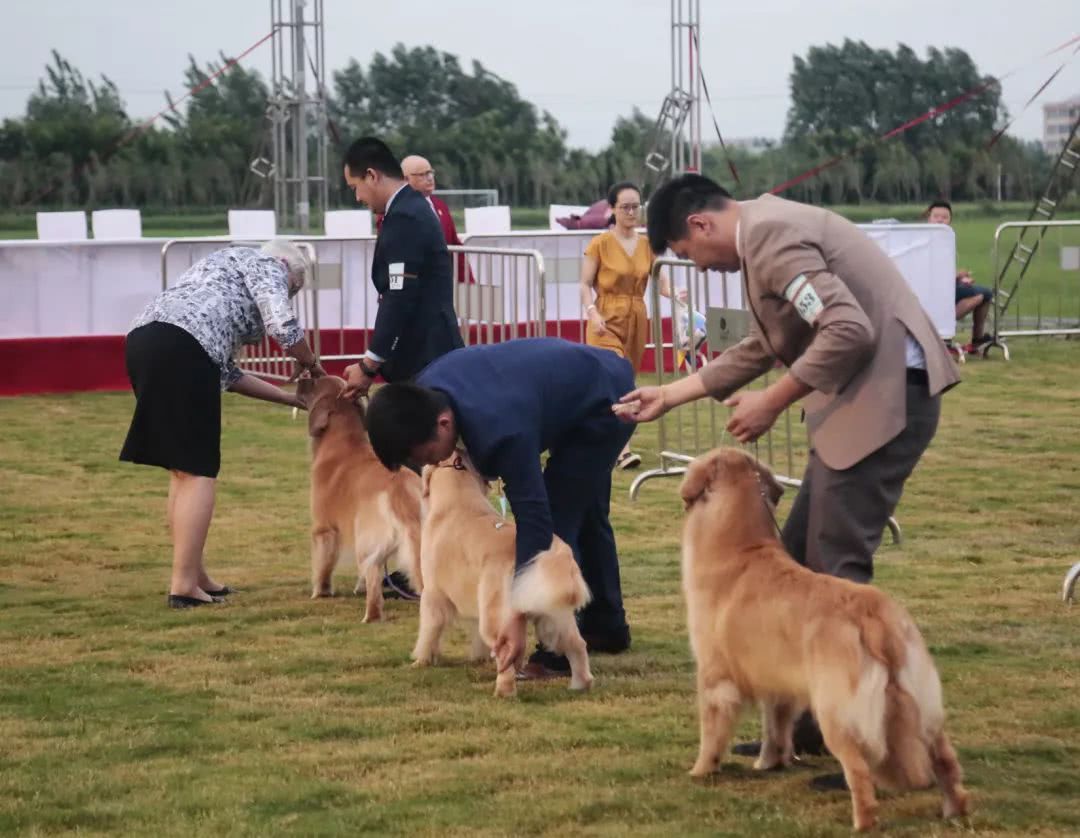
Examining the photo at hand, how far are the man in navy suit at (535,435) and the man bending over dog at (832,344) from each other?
0.81 m

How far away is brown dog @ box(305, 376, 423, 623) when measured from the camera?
21.7 ft

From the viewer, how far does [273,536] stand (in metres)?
8.60

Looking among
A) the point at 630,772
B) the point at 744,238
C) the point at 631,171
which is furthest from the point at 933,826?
Answer: the point at 631,171

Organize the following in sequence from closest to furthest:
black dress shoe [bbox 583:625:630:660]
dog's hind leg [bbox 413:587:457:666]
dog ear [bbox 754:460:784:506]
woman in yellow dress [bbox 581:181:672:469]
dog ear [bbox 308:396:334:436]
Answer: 1. dog ear [bbox 754:460:784:506]
2. dog's hind leg [bbox 413:587:457:666]
3. black dress shoe [bbox 583:625:630:660]
4. dog ear [bbox 308:396:334:436]
5. woman in yellow dress [bbox 581:181:672:469]

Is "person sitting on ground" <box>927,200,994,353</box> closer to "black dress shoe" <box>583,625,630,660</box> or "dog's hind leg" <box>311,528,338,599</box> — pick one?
"dog's hind leg" <box>311,528,338,599</box>

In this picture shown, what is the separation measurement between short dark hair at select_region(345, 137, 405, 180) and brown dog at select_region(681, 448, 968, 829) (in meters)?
3.03

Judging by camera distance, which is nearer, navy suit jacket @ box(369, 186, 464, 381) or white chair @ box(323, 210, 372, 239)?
navy suit jacket @ box(369, 186, 464, 381)

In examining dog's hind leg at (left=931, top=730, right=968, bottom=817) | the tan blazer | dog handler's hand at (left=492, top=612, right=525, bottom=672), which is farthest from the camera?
dog handler's hand at (left=492, top=612, right=525, bottom=672)

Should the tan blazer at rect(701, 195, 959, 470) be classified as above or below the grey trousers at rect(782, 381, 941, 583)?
above

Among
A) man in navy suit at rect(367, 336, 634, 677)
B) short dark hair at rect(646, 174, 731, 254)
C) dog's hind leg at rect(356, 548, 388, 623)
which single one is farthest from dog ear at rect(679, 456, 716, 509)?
dog's hind leg at rect(356, 548, 388, 623)

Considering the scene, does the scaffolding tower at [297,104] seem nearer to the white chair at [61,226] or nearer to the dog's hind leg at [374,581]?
the white chair at [61,226]

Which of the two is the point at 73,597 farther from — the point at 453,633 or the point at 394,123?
the point at 394,123

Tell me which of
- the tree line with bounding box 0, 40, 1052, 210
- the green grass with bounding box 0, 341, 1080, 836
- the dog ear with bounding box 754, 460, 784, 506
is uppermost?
the tree line with bounding box 0, 40, 1052, 210

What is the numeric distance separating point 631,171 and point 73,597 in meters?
22.8
